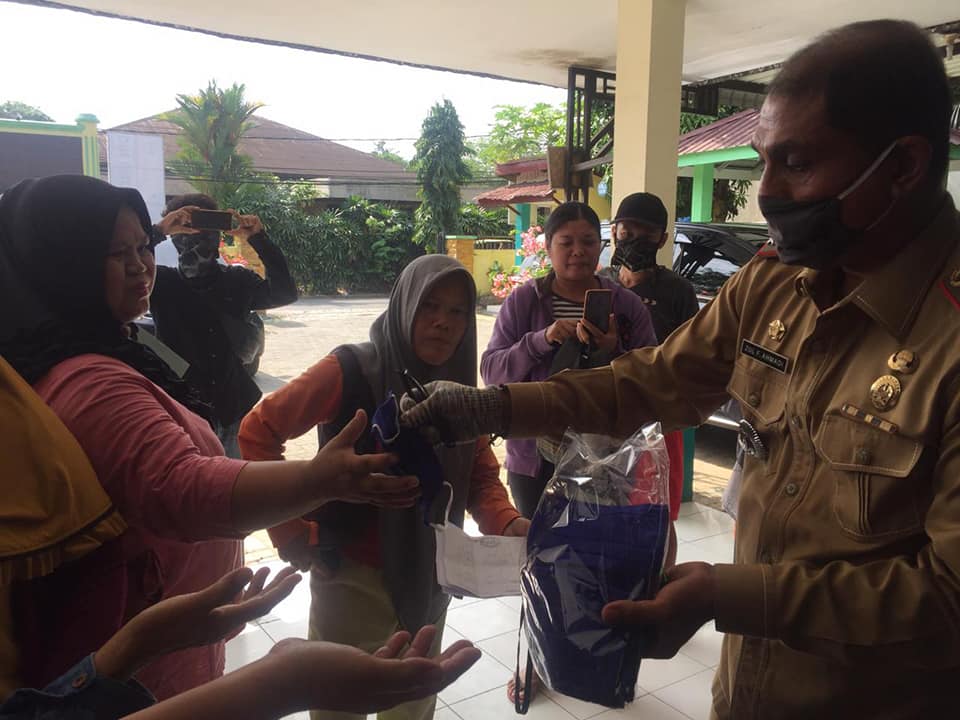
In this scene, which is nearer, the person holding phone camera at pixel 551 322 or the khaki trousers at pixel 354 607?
the khaki trousers at pixel 354 607

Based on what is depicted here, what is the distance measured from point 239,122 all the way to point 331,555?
1736cm

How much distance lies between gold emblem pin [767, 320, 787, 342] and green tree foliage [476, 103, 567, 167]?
1761 cm

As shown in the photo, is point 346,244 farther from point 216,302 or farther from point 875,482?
point 875,482

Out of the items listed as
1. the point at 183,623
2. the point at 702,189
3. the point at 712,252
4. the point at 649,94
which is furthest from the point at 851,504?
the point at 702,189

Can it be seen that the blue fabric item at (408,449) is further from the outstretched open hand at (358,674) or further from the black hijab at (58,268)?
the black hijab at (58,268)

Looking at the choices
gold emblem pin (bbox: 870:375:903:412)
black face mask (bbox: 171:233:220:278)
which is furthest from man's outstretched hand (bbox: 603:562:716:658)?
black face mask (bbox: 171:233:220:278)

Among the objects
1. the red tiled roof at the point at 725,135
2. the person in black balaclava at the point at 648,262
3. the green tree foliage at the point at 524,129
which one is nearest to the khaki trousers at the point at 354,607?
the person in black balaclava at the point at 648,262

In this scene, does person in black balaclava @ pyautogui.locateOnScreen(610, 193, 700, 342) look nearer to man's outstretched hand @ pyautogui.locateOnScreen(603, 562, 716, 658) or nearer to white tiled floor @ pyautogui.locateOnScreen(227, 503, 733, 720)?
white tiled floor @ pyautogui.locateOnScreen(227, 503, 733, 720)

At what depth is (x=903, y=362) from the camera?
38.7 inches

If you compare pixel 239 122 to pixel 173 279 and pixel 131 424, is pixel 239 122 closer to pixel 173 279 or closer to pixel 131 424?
pixel 173 279

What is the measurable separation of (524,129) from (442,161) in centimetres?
454

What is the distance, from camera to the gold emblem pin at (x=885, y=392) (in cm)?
97

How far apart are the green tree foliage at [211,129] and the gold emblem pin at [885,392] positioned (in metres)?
16.8

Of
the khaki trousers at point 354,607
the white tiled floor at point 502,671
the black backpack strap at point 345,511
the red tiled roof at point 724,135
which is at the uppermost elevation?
the red tiled roof at point 724,135
